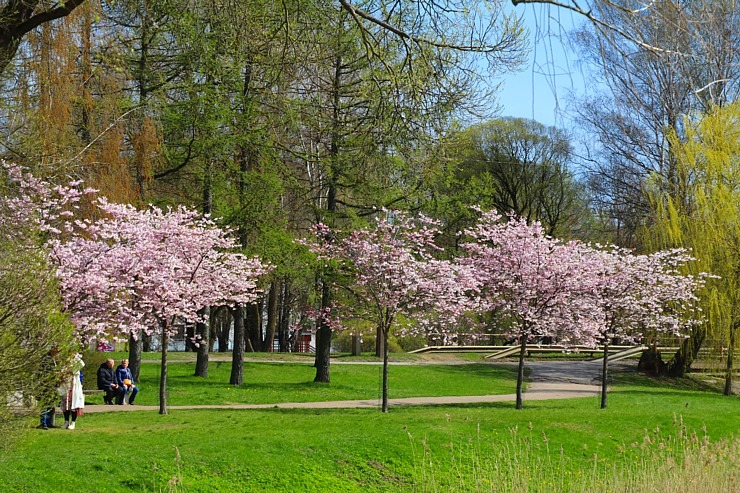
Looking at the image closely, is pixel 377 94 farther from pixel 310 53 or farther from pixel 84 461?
pixel 84 461

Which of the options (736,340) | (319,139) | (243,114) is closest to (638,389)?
(736,340)

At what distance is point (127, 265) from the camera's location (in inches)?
671

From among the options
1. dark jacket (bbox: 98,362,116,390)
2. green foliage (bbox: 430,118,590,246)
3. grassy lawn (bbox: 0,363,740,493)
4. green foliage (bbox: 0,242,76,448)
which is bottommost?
grassy lawn (bbox: 0,363,740,493)

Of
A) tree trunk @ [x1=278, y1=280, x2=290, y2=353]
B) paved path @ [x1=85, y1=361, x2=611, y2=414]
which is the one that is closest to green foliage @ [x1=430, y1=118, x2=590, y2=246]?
paved path @ [x1=85, y1=361, x2=611, y2=414]

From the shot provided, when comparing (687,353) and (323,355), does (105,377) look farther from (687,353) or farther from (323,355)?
(687,353)

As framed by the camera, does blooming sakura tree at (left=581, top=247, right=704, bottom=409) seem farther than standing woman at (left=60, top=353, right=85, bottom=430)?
Yes

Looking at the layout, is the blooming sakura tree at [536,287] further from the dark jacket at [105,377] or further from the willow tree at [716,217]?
the dark jacket at [105,377]

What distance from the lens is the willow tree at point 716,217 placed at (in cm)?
2278

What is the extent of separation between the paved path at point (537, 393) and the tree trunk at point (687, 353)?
265 centimetres

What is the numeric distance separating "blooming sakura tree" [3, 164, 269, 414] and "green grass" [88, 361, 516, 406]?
2.40 m

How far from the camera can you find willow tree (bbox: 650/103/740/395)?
22.8 metres

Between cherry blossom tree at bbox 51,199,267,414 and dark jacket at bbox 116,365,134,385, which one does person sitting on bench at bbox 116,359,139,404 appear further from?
cherry blossom tree at bbox 51,199,267,414

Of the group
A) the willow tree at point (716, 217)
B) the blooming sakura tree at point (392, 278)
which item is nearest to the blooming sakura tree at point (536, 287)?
the blooming sakura tree at point (392, 278)

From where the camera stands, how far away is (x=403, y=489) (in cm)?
1094
